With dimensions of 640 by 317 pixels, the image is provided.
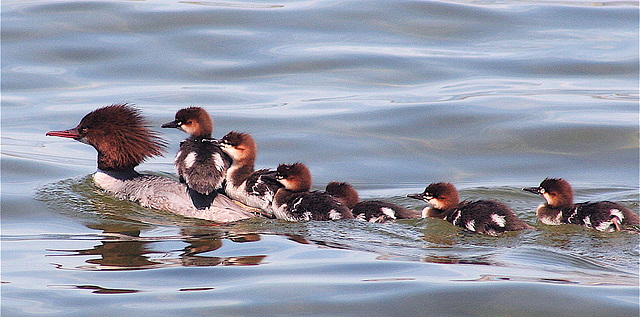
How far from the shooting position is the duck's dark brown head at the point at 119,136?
6590mm

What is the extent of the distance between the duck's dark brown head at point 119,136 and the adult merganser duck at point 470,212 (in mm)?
2042

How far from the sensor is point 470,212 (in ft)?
19.1

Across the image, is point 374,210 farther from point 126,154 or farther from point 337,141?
point 337,141

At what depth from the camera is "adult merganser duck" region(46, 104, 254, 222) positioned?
6.41 meters

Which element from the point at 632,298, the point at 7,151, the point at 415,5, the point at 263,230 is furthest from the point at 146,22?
the point at 632,298

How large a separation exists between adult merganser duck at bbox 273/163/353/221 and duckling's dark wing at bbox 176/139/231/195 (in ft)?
1.40

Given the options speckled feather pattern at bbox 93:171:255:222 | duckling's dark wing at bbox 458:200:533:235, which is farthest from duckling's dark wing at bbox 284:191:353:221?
duckling's dark wing at bbox 458:200:533:235

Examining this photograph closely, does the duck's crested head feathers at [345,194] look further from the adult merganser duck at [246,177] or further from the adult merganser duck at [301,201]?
the adult merganser duck at [246,177]

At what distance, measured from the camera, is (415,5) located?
13602 mm

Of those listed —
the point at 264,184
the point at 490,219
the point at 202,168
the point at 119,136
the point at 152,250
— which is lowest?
the point at 152,250

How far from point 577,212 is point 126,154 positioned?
326 centimetres

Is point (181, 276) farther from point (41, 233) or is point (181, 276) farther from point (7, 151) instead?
point (7, 151)

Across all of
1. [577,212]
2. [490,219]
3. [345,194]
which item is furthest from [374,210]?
[577,212]

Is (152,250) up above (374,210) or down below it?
below
